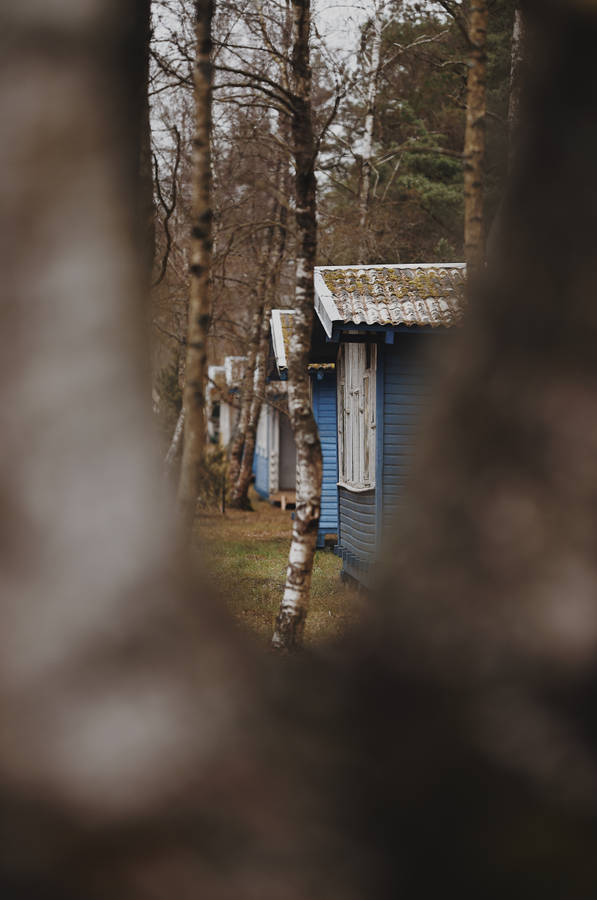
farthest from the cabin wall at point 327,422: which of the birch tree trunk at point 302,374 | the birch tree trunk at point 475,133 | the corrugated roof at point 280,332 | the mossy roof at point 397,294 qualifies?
the birch tree trunk at point 475,133

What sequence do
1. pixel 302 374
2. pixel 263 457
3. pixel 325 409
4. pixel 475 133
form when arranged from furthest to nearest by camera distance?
pixel 263 457 → pixel 325 409 → pixel 302 374 → pixel 475 133

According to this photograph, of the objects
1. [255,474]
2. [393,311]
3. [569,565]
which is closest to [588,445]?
[569,565]

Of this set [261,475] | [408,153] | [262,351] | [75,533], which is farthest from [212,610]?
[261,475]

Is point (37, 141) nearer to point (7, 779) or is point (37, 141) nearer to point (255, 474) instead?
point (7, 779)

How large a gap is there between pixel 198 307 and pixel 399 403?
5509 mm

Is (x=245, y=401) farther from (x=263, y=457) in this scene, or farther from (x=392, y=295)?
(x=392, y=295)

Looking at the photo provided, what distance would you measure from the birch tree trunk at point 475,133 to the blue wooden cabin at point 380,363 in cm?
377

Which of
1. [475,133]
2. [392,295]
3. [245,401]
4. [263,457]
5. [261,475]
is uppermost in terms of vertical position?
[475,133]

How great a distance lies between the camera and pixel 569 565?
3.85ft

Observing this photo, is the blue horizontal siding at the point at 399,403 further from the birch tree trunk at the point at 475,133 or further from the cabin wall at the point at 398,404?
the birch tree trunk at the point at 475,133

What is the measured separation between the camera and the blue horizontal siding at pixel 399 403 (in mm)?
7461

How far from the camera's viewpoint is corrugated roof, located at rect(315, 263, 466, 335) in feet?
22.5

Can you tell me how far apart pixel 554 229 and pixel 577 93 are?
207 mm

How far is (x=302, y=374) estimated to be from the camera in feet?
16.6
